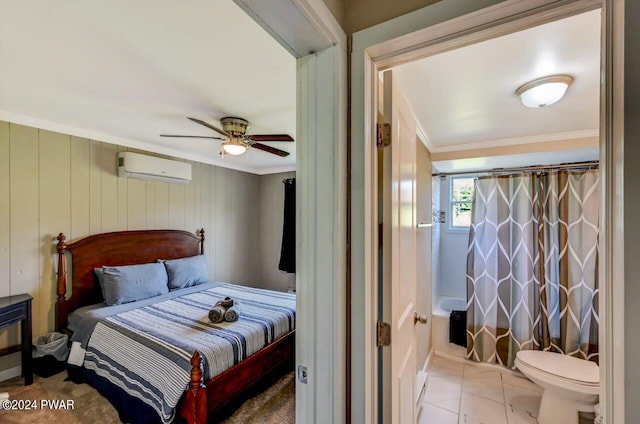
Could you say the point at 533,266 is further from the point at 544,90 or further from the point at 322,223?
the point at 322,223

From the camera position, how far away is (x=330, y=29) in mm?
817

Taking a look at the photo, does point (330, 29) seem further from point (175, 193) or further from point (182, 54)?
point (175, 193)

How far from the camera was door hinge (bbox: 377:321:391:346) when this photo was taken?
95 centimetres

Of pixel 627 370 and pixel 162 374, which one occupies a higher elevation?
pixel 627 370

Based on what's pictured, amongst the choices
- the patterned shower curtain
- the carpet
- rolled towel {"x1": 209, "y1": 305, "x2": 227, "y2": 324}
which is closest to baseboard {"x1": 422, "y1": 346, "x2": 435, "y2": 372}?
the patterned shower curtain

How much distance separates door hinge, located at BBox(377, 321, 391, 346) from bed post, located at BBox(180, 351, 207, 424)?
126 cm

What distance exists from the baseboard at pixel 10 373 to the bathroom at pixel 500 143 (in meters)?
3.45

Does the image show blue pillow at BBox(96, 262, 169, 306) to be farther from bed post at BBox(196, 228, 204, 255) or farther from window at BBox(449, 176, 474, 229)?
window at BBox(449, 176, 474, 229)

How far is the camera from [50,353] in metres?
2.40

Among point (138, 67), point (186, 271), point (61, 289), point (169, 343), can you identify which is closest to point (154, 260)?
point (186, 271)

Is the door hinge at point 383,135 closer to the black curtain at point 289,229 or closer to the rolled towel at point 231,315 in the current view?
the rolled towel at point 231,315

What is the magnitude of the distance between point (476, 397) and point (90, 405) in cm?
304

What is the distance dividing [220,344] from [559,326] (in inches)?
120

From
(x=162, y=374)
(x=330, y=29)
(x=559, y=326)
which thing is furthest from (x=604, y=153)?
(x=559, y=326)
